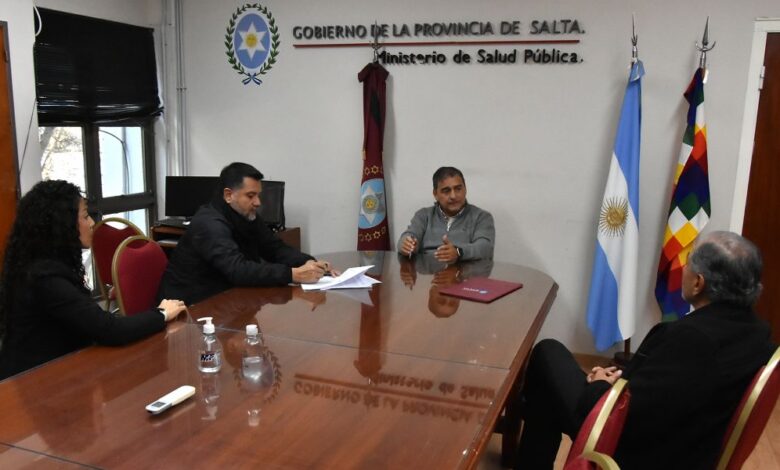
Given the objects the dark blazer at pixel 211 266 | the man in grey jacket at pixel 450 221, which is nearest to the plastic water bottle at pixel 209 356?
the dark blazer at pixel 211 266

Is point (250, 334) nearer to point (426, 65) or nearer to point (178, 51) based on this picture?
point (426, 65)

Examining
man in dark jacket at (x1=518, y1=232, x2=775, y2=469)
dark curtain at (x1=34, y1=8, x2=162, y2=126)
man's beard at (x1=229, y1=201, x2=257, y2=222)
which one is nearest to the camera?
man in dark jacket at (x1=518, y1=232, x2=775, y2=469)

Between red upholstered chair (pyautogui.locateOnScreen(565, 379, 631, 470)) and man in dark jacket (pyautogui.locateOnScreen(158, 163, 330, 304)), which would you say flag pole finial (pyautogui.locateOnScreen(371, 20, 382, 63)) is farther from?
red upholstered chair (pyautogui.locateOnScreen(565, 379, 631, 470))

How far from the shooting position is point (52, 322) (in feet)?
6.21

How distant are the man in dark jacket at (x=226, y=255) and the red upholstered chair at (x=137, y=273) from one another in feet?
0.16

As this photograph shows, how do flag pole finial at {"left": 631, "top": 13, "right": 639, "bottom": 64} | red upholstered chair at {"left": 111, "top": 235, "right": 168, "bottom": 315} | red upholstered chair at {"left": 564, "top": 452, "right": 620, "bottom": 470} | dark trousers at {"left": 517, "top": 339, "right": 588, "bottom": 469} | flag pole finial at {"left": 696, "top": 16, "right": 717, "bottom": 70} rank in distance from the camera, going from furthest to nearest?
flag pole finial at {"left": 631, "top": 13, "right": 639, "bottom": 64} < flag pole finial at {"left": 696, "top": 16, "right": 717, "bottom": 70} < red upholstered chair at {"left": 111, "top": 235, "right": 168, "bottom": 315} < dark trousers at {"left": 517, "top": 339, "right": 588, "bottom": 469} < red upholstered chair at {"left": 564, "top": 452, "right": 620, "bottom": 470}

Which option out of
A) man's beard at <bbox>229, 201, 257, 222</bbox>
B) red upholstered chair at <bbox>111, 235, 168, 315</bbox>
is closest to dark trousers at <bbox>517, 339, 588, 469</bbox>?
man's beard at <bbox>229, 201, 257, 222</bbox>

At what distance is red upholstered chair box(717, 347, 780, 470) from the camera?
1429 millimetres

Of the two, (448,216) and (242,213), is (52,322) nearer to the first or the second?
(242,213)

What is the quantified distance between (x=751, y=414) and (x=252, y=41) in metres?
3.76

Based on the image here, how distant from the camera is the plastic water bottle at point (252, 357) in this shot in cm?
163

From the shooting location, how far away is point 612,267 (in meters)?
3.47

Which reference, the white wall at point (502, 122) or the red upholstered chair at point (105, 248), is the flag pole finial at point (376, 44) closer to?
the white wall at point (502, 122)

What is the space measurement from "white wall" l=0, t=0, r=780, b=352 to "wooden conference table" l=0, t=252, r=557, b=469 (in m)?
1.58
